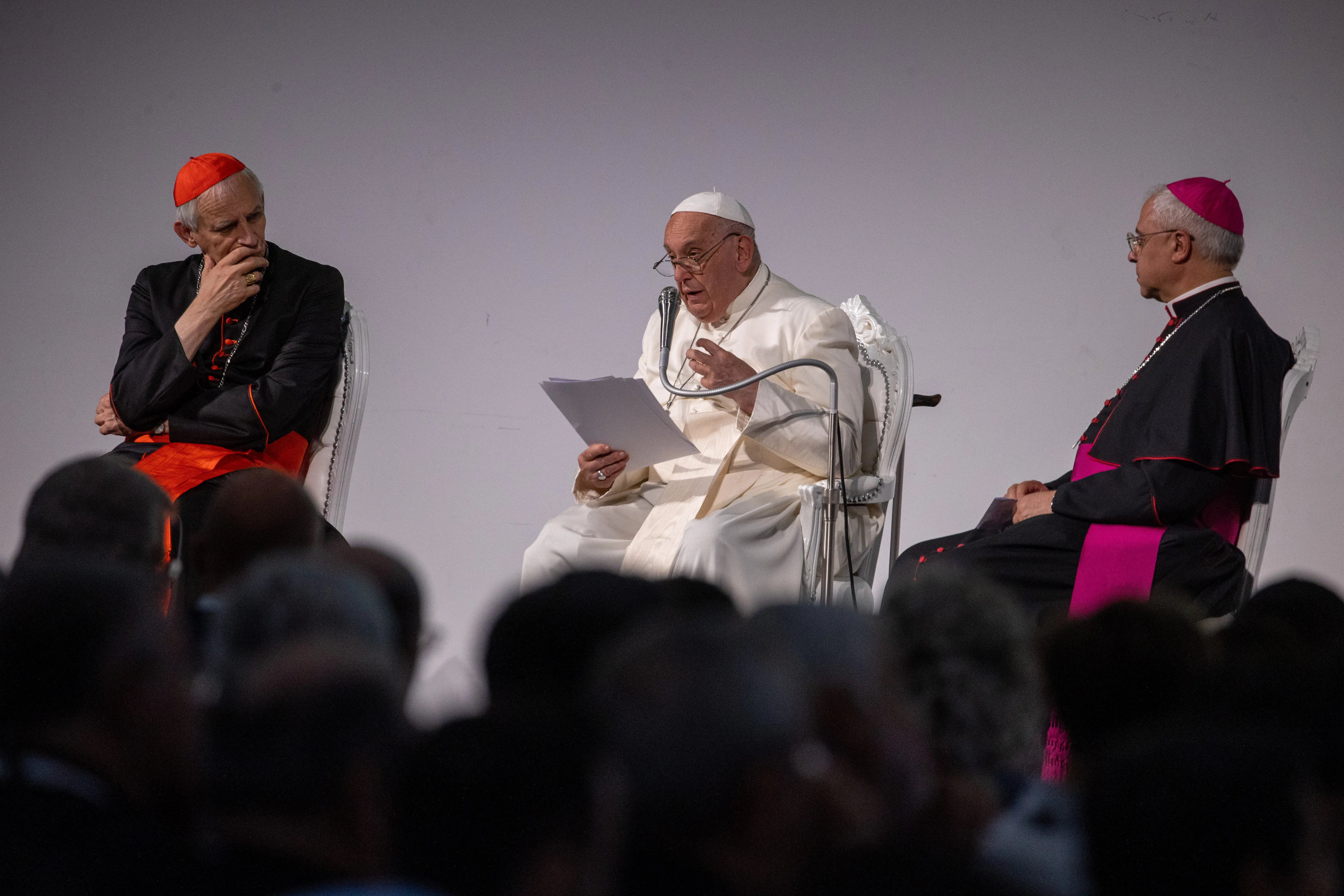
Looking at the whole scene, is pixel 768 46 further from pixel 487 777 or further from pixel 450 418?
pixel 487 777

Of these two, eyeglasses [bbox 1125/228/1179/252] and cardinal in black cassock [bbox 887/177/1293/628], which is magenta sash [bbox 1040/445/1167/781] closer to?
cardinal in black cassock [bbox 887/177/1293/628]

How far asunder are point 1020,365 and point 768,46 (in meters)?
1.67

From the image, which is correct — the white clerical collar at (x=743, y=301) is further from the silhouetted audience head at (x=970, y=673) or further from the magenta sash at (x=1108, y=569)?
the silhouetted audience head at (x=970, y=673)

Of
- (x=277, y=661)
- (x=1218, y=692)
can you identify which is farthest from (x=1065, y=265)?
(x=277, y=661)

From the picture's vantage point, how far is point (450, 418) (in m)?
5.63

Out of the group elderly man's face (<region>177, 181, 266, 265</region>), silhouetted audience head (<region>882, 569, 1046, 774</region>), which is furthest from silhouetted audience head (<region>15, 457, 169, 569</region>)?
elderly man's face (<region>177, 181, 266, 265</region>)

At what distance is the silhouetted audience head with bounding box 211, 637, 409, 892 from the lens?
1064 millimetres

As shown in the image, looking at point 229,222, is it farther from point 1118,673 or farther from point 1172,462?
point 1118,673

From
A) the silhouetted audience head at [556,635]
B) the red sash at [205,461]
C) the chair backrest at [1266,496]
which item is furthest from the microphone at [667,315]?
the silhouetted audience head at [556,635]

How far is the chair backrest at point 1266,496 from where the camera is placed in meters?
3.43

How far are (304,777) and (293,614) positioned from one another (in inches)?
7.6

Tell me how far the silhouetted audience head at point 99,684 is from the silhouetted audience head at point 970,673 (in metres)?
0.79

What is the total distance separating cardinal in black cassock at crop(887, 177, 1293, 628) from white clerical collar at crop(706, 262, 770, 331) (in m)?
1.01

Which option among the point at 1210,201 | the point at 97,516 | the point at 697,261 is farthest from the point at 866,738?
the point at 697,261
